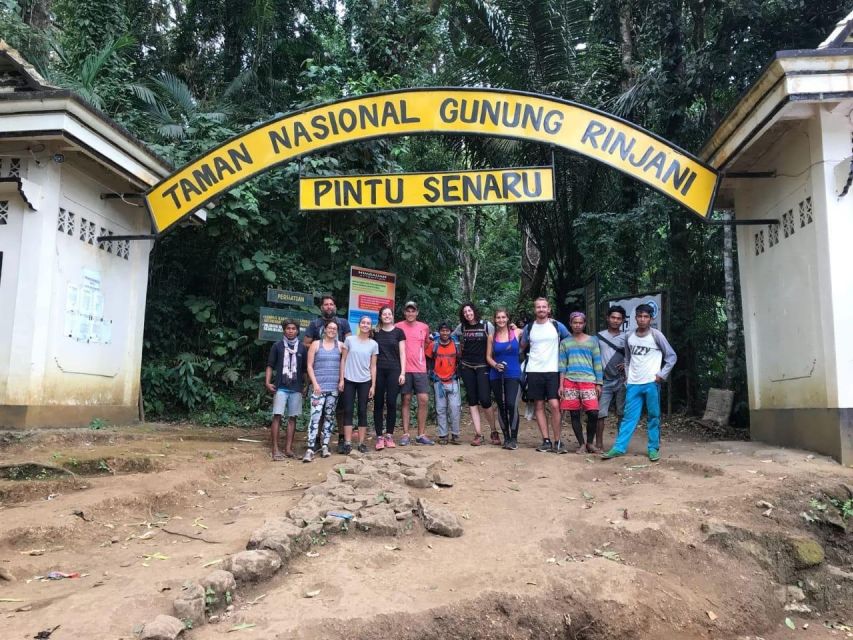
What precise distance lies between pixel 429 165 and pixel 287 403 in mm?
8741

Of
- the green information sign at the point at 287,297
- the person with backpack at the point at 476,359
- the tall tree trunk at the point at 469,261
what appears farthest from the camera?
the tall tree trunk at the point at 469,261

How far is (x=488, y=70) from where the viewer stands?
37.8 feet

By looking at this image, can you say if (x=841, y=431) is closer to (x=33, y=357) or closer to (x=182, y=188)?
(x=182, y=188)

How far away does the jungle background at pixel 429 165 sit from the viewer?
391 inches

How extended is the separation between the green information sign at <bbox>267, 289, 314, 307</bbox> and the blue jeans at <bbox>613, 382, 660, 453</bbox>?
4648mm

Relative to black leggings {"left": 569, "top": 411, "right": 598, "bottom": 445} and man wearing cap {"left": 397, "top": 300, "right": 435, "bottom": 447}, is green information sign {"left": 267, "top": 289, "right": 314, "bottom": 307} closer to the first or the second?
man wearing cap {"left": 397, "top": 300, "right": 435, "bottom": 447}

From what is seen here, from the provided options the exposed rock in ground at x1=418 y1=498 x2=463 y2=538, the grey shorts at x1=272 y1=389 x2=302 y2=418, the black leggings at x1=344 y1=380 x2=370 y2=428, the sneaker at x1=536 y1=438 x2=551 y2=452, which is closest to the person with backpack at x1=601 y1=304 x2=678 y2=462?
the sneaker at x1=536 y1=438 x2=551 y2=452

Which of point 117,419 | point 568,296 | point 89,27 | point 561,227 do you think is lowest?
point 117,419

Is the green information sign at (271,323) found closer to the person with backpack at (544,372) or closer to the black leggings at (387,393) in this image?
the black leggings at (387,393)

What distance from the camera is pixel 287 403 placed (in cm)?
697

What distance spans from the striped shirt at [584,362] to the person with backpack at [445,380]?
4.57ft

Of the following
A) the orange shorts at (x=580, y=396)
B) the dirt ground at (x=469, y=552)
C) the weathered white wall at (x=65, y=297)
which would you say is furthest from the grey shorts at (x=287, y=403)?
the orange shorts at (x=580, y=396)

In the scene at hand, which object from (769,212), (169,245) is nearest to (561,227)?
(769,212)

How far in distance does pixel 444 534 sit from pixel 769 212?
5.50m
